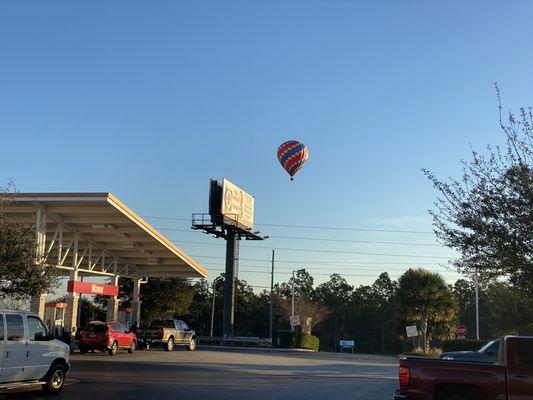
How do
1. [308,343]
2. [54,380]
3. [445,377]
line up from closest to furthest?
1. [445,377]
2. [54,380]
3. [308,343]

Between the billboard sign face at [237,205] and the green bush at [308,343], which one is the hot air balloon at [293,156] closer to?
the billboard sign face at [237,205]

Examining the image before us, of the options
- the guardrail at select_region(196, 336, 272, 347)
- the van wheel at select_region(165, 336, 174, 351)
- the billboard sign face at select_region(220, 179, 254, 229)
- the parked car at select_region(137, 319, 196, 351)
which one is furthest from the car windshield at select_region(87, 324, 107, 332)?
the billboard sign face at select_region(220, 179, 254, 229)

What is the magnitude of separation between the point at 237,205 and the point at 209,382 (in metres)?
33.8

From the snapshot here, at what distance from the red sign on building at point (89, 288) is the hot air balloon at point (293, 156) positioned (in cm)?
1619

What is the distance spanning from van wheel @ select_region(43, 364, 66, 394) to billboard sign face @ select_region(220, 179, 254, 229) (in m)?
34.0

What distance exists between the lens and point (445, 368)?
412 inches

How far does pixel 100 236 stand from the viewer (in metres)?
37.3

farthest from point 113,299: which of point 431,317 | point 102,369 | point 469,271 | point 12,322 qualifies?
point 469,271

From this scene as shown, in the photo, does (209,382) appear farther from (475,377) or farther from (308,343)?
(308,343)

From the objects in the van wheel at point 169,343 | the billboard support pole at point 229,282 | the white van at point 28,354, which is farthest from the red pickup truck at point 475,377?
the billboard support pole at point 229,282

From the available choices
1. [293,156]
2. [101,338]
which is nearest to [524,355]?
[101,338]

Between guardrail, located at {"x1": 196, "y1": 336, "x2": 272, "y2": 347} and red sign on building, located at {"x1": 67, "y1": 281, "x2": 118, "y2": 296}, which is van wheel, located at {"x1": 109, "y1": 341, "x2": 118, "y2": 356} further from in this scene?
guardrail, located at {"x1": 196, "y1": 336, "x2": 272, "y2": 347}

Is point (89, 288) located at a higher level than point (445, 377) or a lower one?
higher

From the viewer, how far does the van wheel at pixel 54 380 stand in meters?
14.3
